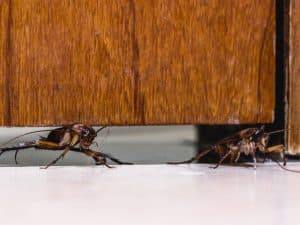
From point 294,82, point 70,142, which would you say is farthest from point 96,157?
point 294,82

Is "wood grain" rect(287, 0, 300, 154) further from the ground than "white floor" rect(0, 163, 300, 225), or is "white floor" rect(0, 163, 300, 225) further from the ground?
"wood grain" rect(287, 0, 300, 154)

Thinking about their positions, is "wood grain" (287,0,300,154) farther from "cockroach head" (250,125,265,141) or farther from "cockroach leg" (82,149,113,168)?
"cockroach leg" (82,149,113,168)

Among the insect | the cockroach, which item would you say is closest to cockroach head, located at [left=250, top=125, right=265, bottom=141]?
the cockroach

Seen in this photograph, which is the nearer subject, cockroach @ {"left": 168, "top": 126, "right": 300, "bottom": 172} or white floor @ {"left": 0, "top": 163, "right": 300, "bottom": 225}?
white floor @ {"left": 0, "top": 163, "right": 300, "bottom": 225}

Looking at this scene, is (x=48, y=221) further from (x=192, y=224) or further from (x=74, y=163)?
(x=74, y=163)

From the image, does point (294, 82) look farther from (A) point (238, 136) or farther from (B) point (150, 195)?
(B) point (150, 195)

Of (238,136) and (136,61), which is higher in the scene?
(136,61)
